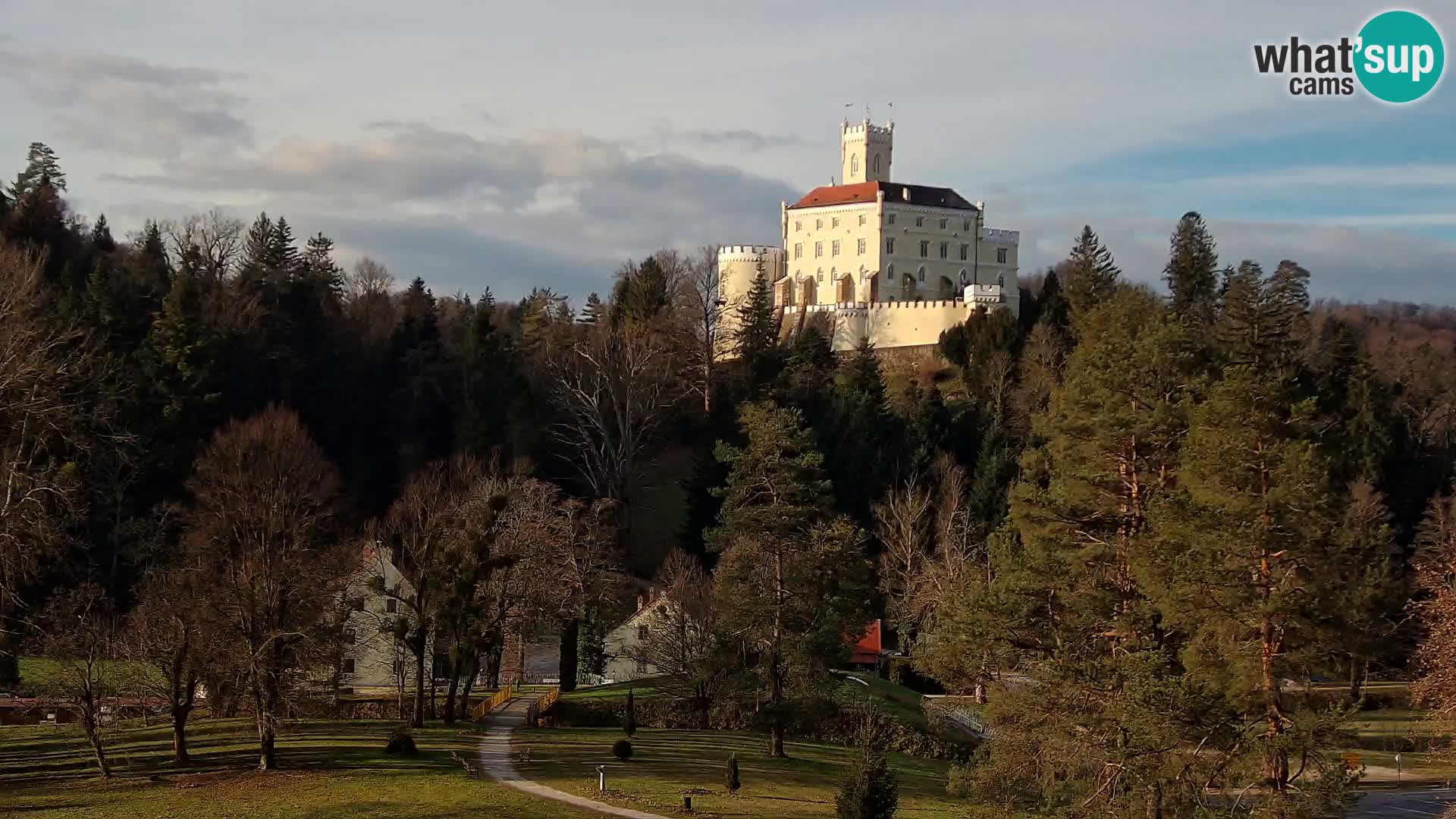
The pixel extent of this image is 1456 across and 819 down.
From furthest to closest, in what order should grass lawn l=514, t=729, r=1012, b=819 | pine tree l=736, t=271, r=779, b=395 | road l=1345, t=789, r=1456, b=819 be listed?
1. pine tree l=736, t=271, r=779, b=395
2. road l=1345, t=789, r=1456, b=819
3. grass lawn l=514, t=729, r=1012, b=819

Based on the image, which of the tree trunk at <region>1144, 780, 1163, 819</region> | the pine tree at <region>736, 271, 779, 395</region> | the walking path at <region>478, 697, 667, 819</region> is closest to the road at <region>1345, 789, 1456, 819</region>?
the tree trunk at <region>1144, 780, 1163, 819</region>

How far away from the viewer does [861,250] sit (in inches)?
4528

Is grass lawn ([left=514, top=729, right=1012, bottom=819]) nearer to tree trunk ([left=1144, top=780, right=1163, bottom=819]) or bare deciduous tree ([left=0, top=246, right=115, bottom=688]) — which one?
tree trunk ([left=1144, top=780, right=1163, bottom=819])

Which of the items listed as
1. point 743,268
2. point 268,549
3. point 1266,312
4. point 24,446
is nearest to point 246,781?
point 268,549

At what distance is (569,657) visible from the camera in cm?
4972

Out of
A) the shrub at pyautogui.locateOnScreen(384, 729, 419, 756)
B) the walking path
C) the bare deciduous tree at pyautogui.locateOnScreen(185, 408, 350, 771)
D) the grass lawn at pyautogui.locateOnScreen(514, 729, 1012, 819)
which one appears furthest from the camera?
the shrub at pyautogui.locateOnScreen(384, 729, 419, 756)

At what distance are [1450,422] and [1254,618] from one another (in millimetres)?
65216

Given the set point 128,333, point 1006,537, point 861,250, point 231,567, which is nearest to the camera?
point 1006,537

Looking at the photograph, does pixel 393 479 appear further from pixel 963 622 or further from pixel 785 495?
pixel 963 622

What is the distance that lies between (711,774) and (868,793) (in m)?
8.72

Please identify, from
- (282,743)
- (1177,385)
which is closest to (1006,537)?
(1177,385)

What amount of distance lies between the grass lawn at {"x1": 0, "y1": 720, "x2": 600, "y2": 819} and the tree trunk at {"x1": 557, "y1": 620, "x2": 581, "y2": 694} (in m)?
10.2

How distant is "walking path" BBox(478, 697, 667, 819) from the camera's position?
96.9 ft

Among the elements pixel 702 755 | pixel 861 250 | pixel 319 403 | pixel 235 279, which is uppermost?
pixel 861 250
